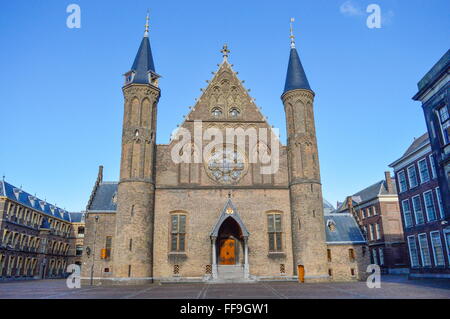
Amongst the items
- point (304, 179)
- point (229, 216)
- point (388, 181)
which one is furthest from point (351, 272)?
point (388, 181)

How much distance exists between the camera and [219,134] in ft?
102

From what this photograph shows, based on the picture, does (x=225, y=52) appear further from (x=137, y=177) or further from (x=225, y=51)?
(x=137, y=177)

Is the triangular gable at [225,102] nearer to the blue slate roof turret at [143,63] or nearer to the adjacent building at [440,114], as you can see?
the blue slate roof turret at [143,63]

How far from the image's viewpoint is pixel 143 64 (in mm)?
32125

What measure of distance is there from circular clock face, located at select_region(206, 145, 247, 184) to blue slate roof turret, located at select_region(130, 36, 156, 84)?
903 cm

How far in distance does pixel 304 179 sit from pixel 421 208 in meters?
11.8

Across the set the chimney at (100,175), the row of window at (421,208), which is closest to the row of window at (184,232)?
the chimney at (100,175)

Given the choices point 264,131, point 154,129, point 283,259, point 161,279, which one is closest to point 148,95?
point 154,129

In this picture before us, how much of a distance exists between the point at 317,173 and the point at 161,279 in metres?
15.4

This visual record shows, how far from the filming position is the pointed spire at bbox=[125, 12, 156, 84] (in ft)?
102

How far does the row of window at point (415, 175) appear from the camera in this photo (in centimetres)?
3054

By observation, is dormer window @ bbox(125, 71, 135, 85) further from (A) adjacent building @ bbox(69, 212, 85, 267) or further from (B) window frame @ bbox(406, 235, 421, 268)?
(A) adjacent building @ bbox(69, 212, 85, 267)

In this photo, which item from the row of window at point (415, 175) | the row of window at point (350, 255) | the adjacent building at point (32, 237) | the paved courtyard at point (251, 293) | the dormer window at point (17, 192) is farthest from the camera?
the dormer window at point (17, 192)

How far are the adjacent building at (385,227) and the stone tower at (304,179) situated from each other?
1922cm
